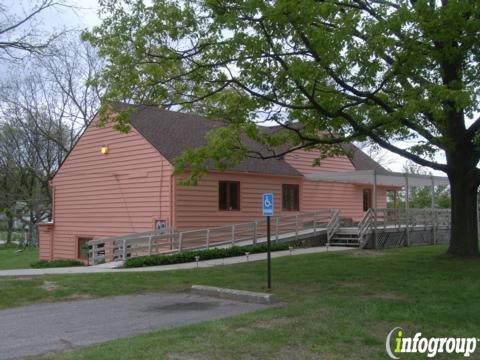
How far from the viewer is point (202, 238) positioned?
2267 centimetres

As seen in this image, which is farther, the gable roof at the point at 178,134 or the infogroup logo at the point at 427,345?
the gable roof at the point at 178,134

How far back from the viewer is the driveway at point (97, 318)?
787cm

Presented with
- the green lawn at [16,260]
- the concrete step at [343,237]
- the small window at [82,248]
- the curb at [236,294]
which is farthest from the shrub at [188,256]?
the green lawn at [16,260]

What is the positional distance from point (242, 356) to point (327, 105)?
29.0ft

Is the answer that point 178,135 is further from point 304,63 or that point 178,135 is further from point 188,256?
point 304,63

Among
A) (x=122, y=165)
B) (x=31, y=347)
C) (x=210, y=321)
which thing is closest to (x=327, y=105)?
(x=210, y=321)

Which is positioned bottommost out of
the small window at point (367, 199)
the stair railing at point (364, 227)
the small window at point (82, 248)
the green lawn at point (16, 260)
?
the green lawn at point (16, 260)

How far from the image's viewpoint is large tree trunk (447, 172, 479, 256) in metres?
17.5

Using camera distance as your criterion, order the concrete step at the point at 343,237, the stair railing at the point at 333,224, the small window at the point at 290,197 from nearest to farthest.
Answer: the concrete step at the point at 343,237
the stair railing at the point at 333,224
the small window at the point at 290,197

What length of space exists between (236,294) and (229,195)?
13.3 m

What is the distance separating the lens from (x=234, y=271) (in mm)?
15797

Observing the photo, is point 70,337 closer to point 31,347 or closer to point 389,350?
point 31,347

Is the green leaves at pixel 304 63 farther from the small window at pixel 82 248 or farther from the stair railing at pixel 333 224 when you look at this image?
the small window at pixel 82 248

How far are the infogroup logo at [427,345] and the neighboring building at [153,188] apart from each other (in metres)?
14.2
